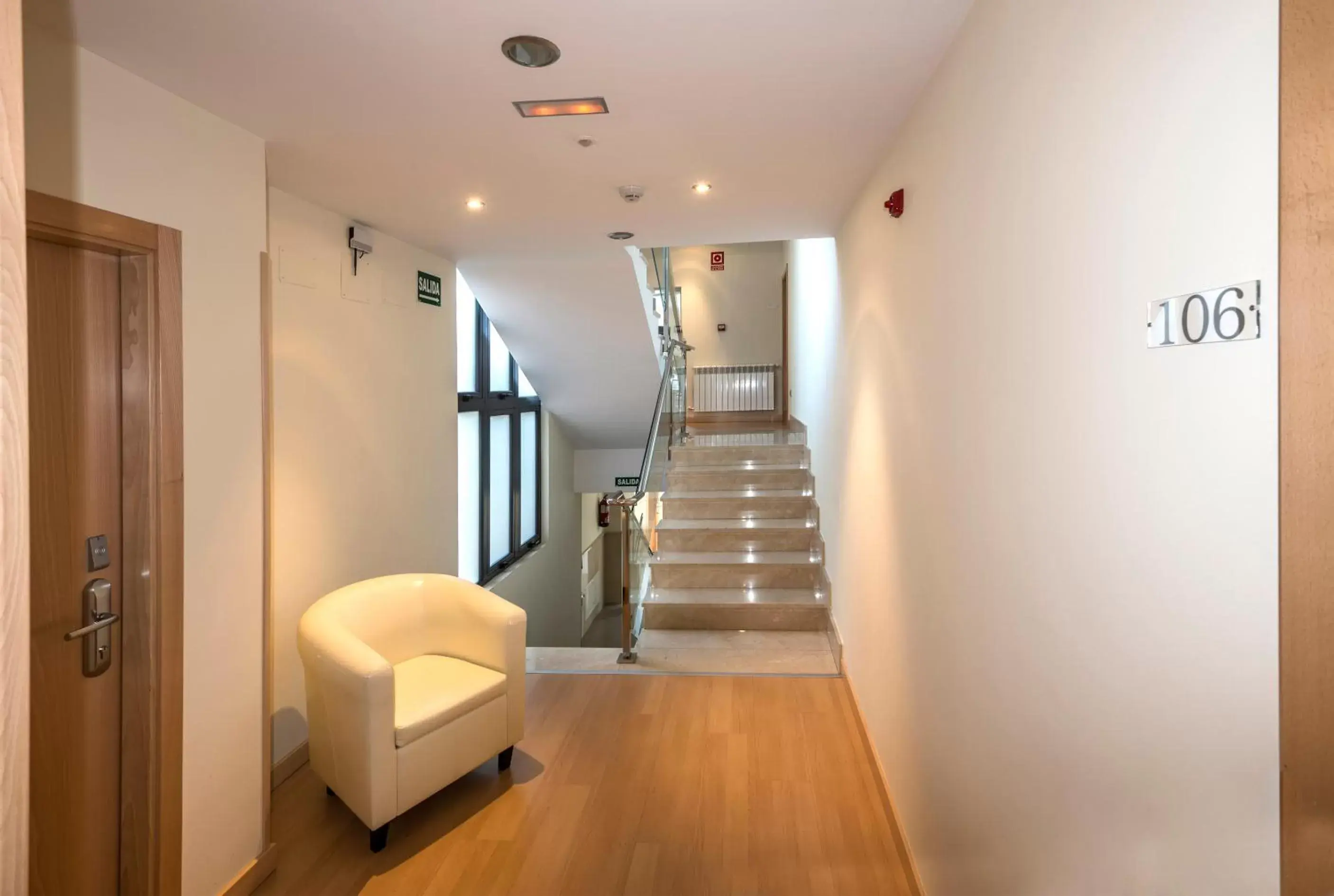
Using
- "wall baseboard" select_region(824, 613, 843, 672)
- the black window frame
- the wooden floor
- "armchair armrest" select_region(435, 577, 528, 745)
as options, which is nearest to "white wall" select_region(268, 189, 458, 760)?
"armchair armrest" select_region(435, 577, 528, 745)

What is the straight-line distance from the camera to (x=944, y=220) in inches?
84.0

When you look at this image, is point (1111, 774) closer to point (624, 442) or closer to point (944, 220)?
point (944, 220)

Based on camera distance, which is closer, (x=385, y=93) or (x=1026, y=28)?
(x=1026, y=28)

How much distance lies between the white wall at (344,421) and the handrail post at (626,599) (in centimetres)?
129

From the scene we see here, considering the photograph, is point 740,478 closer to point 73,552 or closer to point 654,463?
point 654,463

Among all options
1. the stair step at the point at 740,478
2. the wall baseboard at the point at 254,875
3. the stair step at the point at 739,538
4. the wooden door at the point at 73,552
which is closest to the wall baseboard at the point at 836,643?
the stair step at the point at 739,538

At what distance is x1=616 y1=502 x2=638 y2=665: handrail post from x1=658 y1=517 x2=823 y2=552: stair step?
93 centimetres

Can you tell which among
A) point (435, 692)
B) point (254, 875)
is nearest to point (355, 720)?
point (435, 692)

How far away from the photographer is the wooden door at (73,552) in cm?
202

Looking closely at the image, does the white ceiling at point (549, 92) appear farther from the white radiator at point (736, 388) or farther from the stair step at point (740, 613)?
the white radiator at point (736, 388)

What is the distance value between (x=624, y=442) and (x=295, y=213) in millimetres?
5877

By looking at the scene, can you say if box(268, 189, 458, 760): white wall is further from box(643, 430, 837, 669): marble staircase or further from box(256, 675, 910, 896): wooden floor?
box(643, 430, 837, 669): marble staircase

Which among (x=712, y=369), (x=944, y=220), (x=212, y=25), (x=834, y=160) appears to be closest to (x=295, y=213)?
(x=212, y=25)

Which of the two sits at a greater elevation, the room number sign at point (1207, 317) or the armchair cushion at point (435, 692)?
the room number sign at point (1207, 317)
